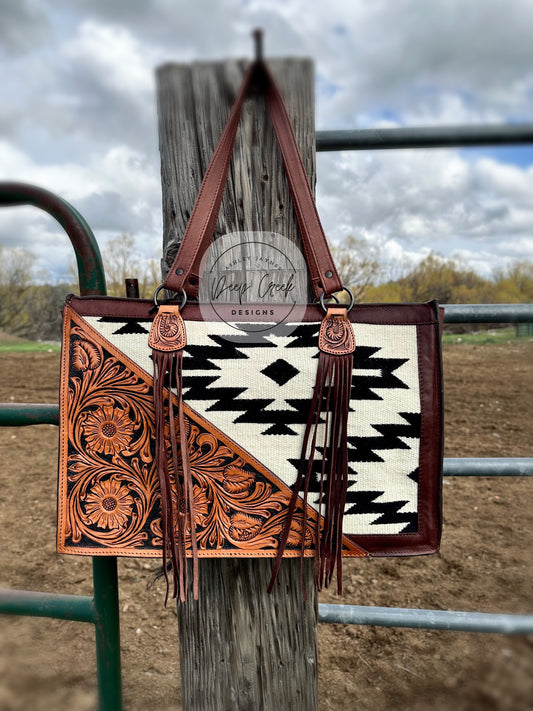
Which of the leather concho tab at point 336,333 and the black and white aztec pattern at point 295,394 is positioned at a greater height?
the leather concho tab at point 336,333

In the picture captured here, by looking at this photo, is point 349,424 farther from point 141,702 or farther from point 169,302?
point 141,702

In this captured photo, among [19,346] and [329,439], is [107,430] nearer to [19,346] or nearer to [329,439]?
[329,439]

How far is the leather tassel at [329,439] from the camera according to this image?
724 mm

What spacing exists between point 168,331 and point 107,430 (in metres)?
0.19

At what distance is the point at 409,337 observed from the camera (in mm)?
751

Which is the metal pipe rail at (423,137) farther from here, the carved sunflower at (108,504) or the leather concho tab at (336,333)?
the carved sunflower at (108,504)

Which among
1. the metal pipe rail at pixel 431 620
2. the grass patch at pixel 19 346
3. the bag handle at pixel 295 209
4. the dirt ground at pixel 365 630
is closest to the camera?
the bag handle at pixel 295 209

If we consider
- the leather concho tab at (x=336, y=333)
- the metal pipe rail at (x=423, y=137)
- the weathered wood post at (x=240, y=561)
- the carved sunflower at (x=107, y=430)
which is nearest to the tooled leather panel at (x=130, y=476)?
the carved sunflower at (x=107, y=430)

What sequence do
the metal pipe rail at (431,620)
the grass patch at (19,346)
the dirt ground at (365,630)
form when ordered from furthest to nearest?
the grass patch at (19,346), the dirt ground at (365,630), the metal pipe rail at (431,620)

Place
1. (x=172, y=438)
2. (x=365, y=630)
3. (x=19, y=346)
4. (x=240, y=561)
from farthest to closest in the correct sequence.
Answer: (x=19, y=346) → (x=365, y=630) → (x=240, y=561) → (x=172, y=438)

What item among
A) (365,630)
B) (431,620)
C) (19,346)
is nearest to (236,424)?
(431,620)

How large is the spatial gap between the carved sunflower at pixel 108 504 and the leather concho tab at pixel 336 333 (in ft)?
1.32

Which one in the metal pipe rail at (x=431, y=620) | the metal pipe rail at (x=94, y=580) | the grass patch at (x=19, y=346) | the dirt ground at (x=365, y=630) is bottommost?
the dirt ground at (x=365, y=630)

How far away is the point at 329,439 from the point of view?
741 millimetres
